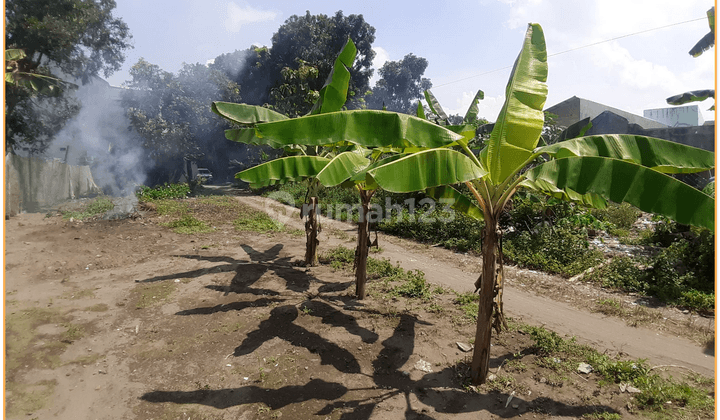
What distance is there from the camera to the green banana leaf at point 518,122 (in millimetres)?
3578

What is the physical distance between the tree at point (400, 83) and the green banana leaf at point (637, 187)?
119 ft

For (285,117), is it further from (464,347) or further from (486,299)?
(464,347)

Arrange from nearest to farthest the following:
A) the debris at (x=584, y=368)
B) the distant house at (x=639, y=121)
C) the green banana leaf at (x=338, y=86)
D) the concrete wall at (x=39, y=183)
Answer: the debris at (x=584, y=368) < the green banana leaf at (x=338, y=86) < the concrete wall at (x=39, y=183) < the distant house at (x=639, y=121)

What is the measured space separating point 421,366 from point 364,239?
7.22 ft

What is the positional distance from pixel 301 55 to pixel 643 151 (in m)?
22.9

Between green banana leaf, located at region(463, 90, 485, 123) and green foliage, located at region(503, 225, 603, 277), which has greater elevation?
green banana leaf, located at region(463, 90, 485, 123)

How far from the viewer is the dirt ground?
3.64 m

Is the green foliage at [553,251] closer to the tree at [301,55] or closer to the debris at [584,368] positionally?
the debris at [584,368]

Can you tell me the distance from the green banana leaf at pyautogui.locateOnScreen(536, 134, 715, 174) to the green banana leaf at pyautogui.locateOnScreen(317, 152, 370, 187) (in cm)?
192

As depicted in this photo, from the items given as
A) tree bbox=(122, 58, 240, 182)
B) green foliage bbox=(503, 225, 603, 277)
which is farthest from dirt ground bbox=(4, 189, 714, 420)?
tree bbox=(122, 58, 240, 182)

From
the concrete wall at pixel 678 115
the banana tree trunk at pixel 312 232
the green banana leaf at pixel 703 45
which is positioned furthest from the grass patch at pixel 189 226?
the concrete wall at pixel 678 115

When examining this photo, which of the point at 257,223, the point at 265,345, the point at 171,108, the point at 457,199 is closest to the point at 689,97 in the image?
the point at 457,199

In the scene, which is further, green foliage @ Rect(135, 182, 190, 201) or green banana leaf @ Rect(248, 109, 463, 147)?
green foliage @ Rect(135, 182, 190, 201)

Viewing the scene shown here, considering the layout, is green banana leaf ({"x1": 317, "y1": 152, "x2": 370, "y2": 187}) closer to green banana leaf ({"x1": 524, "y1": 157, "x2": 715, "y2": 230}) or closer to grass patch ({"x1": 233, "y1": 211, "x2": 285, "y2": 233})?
green banana leaf ({"x1": 524, "y1": 157, "x2": 715, "y2": 230})
